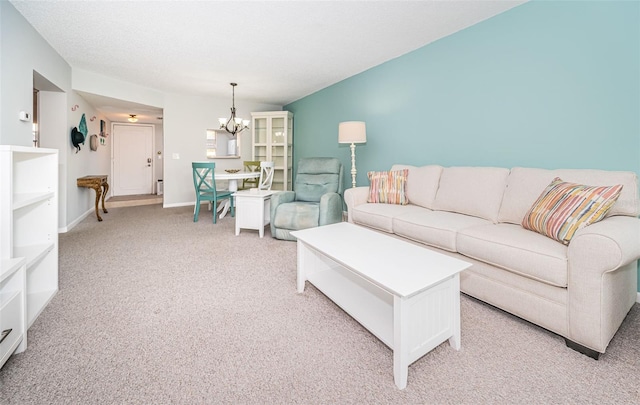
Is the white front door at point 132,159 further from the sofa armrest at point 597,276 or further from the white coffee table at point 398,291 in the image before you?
the sofa armrest at point 597,276

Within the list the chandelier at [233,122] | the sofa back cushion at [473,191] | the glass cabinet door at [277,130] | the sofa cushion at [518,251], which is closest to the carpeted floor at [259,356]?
the sofa cushion at [518,251]

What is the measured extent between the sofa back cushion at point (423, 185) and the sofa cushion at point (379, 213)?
0.09m

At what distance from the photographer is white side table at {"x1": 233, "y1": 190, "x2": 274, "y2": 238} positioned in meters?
3.58

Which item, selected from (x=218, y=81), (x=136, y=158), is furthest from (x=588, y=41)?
(x=136, y=158)

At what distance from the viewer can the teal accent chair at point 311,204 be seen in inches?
129

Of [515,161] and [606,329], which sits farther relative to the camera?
[515,161]

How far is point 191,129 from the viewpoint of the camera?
19.1 ft

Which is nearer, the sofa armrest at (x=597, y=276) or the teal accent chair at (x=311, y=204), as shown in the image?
the sofa armrest at (x=597, y=276)

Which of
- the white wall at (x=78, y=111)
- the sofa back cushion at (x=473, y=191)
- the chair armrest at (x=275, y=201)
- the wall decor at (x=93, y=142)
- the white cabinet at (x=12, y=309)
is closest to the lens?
the white cabinet at (x=12, y=309)

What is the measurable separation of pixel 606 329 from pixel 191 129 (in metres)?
6.42

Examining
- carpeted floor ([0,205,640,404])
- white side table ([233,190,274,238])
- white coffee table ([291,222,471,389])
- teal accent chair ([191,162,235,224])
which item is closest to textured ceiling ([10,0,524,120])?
teal accent chair ([191,162,235,224])

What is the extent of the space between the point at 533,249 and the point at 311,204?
2.32 m

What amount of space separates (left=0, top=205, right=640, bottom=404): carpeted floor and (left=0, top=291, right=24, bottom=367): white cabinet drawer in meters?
0.08

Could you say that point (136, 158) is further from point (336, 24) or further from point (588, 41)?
point (588, 41)
